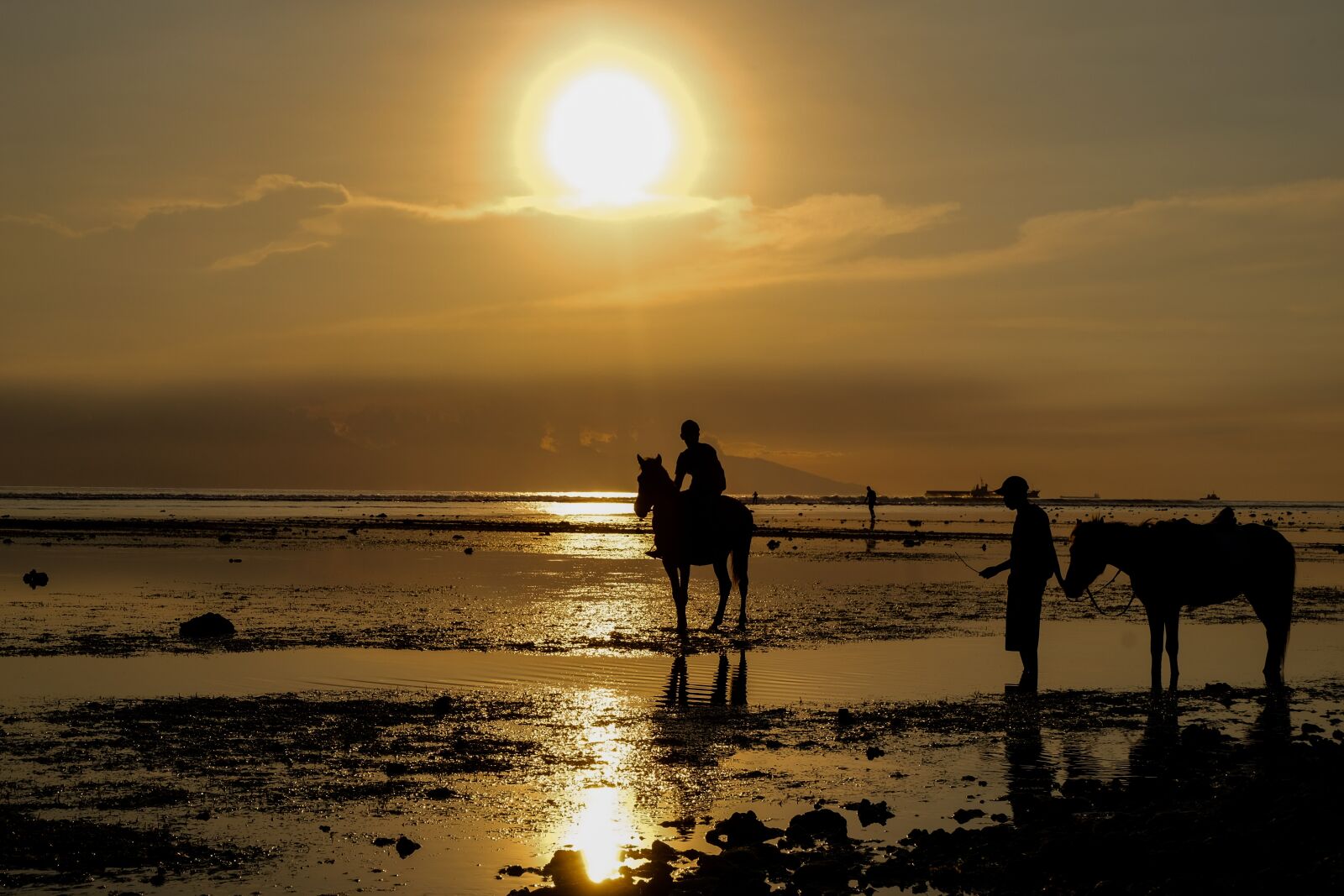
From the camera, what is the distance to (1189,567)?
49.5 ft

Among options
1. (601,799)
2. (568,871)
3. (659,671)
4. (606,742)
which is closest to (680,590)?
(659,671)

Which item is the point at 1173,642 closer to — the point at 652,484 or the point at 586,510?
the point at 652,484

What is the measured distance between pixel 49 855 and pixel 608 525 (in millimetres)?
68712

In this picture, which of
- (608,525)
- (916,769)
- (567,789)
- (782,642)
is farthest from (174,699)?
(608,525)

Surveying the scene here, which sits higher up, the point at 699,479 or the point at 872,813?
the point at 699,479

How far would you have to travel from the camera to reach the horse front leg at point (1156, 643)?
1419 centimetres

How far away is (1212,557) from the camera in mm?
15312

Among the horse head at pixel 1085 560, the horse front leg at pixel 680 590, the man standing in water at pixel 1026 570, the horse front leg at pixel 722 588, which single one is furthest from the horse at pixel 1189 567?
the horse front leg at pixel 722 588

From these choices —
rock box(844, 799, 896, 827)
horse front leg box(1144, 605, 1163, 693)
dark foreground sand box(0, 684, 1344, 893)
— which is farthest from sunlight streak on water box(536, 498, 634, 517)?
rock box(844, 799, 896, 827)

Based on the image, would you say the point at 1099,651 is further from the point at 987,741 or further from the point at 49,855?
the point at 49,855

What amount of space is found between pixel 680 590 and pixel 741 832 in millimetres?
12722

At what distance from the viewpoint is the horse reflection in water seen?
13.5 meters

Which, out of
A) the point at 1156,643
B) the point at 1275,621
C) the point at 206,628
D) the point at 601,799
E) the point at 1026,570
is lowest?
the point at 601,799

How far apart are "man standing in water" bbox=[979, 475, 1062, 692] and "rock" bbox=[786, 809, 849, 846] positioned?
23.5ft
